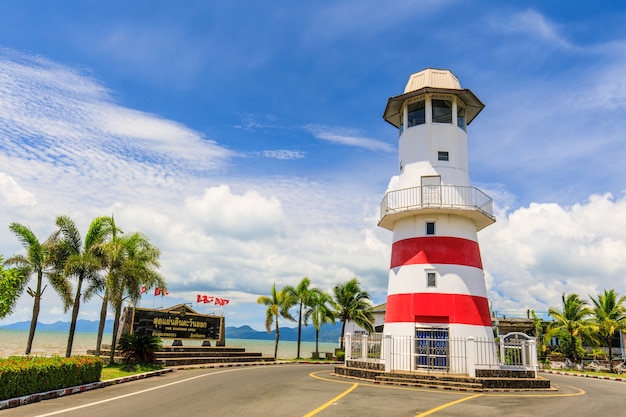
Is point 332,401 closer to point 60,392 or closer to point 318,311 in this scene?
point 60,392

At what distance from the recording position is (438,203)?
22969 mm

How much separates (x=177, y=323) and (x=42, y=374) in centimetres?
1672

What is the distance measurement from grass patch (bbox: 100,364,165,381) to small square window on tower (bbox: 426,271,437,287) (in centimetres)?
1336

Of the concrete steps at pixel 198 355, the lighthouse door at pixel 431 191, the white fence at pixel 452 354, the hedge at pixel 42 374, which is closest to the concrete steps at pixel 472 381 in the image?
the white fence at pixel 452 354

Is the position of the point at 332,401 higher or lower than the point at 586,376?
higher

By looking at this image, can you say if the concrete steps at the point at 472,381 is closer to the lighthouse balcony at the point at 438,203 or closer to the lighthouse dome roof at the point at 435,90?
the lighthouse balcony at the point at 438,203

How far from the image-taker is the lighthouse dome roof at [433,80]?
24.8 m

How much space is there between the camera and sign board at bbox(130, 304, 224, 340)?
28531 mm

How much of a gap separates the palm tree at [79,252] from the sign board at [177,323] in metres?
3.89

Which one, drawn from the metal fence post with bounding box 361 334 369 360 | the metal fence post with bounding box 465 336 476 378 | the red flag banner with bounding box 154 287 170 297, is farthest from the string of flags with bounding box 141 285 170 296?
the metal fence post with bounding box 465 336 476 378

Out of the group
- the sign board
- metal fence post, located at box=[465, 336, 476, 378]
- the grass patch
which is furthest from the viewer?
the sign board

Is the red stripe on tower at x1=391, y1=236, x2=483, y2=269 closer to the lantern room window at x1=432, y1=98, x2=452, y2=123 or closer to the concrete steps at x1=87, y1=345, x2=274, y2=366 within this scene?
the lantern room window at x1=432, y1=98, x2=452, y2=123

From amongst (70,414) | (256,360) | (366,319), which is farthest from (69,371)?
(366,319)

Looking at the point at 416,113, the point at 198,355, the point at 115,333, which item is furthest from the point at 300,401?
the point at 198,355
